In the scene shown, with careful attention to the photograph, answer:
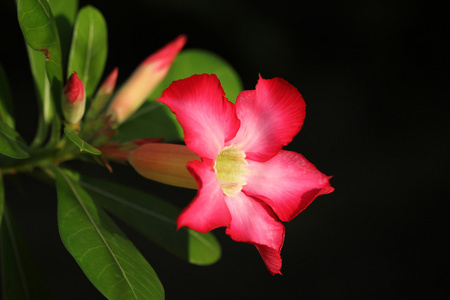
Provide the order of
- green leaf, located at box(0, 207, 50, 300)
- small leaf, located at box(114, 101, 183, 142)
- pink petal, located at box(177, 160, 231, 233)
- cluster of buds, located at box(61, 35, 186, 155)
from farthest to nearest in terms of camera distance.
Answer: small leaf, located at box(114, 101, 183, 142)
green leaf, located at box(0, 207, 50, 300)
cluster of buds, located at box(61, 35, 186, 155)
pink petal, located at box(177, 160, 231, 233)

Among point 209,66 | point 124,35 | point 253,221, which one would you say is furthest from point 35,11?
point 124,35

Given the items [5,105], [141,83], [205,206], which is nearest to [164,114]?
[141,83]

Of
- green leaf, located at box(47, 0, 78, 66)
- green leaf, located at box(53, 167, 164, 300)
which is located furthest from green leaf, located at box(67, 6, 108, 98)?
green leaf, located at box(53, 167, 164, 300)

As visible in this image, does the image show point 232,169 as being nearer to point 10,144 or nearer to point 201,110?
point 201,110

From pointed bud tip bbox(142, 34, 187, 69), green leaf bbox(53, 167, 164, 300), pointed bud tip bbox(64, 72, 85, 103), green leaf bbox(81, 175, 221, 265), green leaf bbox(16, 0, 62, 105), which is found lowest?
green leaf bbox(81, 175, 221, 265)

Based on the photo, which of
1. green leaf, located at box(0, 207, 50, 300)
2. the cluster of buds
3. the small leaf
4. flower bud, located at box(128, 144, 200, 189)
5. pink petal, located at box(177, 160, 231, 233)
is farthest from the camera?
the small leaf

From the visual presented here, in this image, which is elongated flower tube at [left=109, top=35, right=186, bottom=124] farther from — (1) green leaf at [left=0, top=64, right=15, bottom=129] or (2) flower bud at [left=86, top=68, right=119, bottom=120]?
(1) green leaf at [left=0, top=64, right=15, bottom=129]

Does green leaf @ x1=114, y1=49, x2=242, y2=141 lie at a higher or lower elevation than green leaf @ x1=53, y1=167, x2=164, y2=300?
higher

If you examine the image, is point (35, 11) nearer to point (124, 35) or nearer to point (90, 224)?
point (90, 224)

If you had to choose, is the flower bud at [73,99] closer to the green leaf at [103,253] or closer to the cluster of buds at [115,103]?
the cluster of buds at [115,103]
